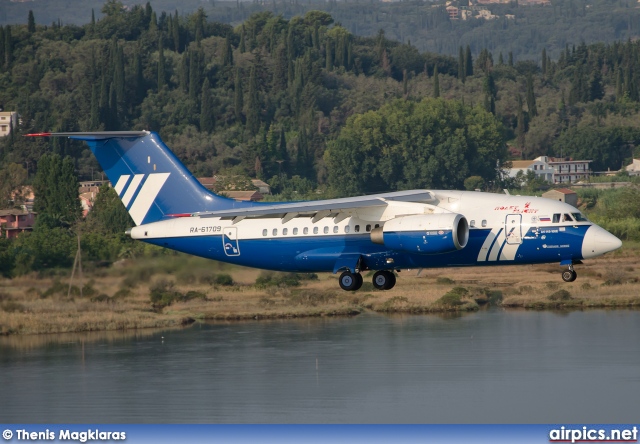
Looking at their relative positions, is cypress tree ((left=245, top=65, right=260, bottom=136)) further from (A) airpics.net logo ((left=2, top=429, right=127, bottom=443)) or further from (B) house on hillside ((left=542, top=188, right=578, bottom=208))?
(A) airpics.net logo ((left=2, top=429, right=127, bottom=443))

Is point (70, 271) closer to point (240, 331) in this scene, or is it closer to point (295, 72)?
point (240, 331)

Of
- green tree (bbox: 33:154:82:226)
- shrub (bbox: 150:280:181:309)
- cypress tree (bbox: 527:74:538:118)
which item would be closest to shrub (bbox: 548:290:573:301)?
shrub (bbox: 150:280:181:309)

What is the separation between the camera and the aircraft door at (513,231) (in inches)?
1275

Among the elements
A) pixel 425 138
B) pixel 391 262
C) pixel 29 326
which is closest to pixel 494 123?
pixel 425 138

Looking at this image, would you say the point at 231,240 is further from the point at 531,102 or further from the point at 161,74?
the point at 531,102

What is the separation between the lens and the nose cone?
3222cm

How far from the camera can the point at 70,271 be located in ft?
174

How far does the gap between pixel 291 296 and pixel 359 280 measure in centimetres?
3439

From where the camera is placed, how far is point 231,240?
34.8 metres

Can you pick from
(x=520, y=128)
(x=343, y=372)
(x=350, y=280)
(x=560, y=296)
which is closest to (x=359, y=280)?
(x=350, y=280)

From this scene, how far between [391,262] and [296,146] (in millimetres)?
114877

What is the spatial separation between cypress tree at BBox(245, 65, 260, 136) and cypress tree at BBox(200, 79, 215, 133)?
15.6 ft

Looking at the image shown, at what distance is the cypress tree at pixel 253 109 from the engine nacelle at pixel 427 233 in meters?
122

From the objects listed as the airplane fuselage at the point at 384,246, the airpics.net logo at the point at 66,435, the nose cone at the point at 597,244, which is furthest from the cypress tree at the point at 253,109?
the nose cone at the point at 597,244
